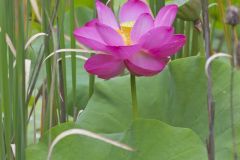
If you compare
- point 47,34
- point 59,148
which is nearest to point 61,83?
point 47,34

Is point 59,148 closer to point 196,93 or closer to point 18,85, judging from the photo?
point 18,85

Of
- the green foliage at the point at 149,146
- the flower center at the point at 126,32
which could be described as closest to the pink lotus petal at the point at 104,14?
the flower center at the point at 126,32

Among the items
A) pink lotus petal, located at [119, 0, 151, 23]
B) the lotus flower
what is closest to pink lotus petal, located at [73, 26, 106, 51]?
the lotus flower

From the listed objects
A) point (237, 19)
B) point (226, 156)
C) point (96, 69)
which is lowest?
point (226, 156)

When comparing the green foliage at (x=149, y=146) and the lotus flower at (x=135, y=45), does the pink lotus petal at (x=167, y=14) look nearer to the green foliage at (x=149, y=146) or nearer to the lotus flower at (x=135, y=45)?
the lotus flower at (x=135, y=45)

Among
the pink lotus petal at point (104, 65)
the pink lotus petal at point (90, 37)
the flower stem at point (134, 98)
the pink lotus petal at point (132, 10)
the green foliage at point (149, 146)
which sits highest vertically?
the pink lotus petal at point (132, 10)

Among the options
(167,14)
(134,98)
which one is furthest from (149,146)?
(167,14)
